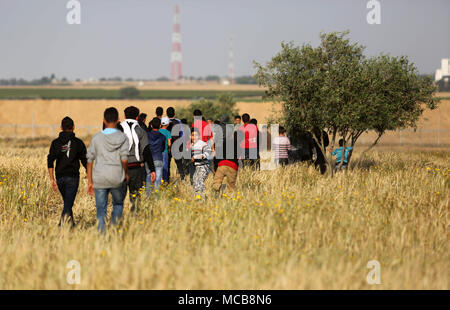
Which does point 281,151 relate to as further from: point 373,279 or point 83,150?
point 373,279

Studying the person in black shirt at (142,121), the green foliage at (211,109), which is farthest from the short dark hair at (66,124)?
the green foliage at (211,109)

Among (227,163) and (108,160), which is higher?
(108,160)

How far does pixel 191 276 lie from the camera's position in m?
5.32

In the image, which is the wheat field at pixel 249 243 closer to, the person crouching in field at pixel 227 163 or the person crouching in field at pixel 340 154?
the person crouching in field at pixel 227 163

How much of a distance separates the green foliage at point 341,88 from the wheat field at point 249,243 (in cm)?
410

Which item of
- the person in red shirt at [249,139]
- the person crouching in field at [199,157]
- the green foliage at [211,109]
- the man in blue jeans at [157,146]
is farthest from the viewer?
the green foliage at [211,109]

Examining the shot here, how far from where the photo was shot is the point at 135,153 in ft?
27.8

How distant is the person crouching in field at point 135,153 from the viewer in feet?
27.7

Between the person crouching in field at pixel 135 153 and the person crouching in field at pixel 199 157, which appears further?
the person crouching in field at pixel 199 157

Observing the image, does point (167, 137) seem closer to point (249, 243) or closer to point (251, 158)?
point (251, 158)

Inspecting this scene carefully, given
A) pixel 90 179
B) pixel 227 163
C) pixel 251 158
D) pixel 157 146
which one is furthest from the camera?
pixel 251 158

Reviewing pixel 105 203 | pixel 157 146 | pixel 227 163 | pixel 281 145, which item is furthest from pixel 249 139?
pixel 105 203

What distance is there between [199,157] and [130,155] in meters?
2.09
